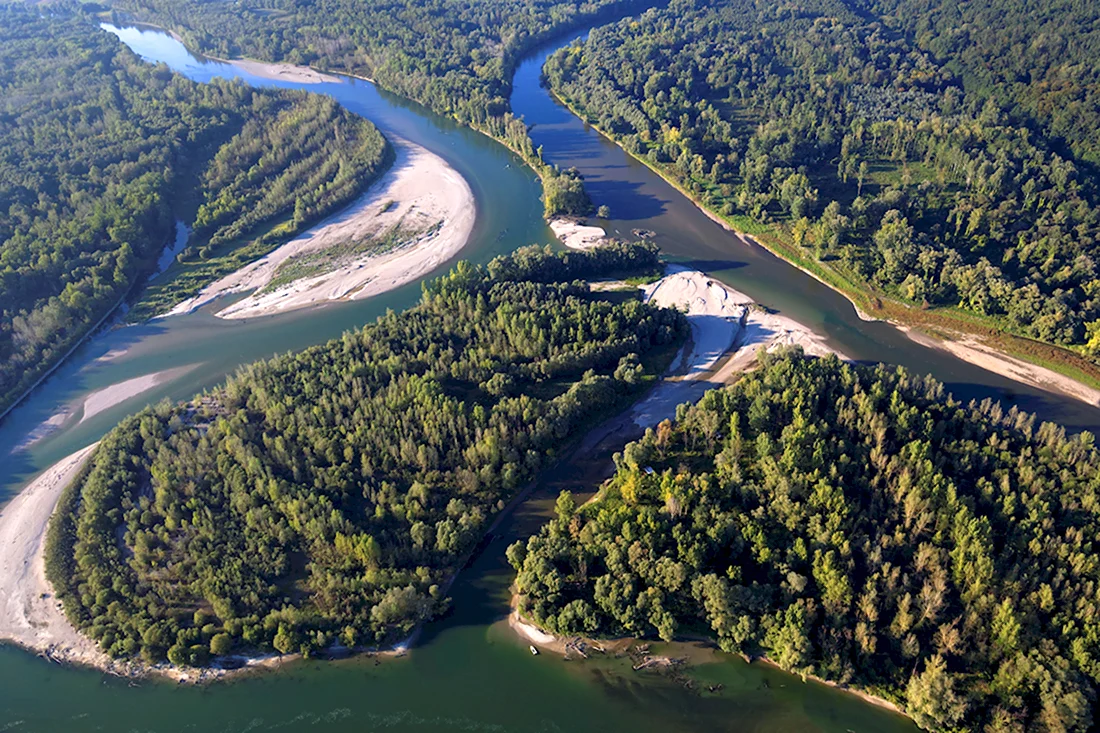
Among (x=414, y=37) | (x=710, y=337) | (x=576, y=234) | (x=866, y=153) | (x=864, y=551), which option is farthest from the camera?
(x=414, y=37)

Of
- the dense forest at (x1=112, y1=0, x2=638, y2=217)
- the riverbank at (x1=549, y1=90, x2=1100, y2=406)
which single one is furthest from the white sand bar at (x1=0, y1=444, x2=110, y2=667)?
the dense forest at (x1=112, y1=0, x2=638, y2=217)

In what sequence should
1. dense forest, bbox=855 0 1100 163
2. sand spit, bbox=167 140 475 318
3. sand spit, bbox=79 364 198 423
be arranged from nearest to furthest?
sand spit, bbox=79 364 198 423
sand spit, bbox=167 140 475 318
dense forest, bbox=855 0 1100 163

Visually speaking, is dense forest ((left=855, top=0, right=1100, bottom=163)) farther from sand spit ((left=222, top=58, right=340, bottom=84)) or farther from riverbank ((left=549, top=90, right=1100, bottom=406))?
sand spit ((left=222, top=58, right=340, bottom=84))

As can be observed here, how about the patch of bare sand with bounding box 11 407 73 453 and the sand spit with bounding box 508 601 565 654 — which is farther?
the patch of bare sand with bounding box 11 407 73 453

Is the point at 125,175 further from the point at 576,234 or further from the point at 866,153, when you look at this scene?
the point at 866,153

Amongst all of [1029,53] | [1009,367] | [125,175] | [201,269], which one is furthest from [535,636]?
[1029,53]

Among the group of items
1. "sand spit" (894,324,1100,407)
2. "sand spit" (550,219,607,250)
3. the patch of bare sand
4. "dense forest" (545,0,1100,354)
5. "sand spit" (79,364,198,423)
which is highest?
"dense forest" (545,0,1100,354)

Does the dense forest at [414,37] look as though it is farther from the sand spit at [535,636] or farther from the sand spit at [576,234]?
the sand spit at [535,636]
